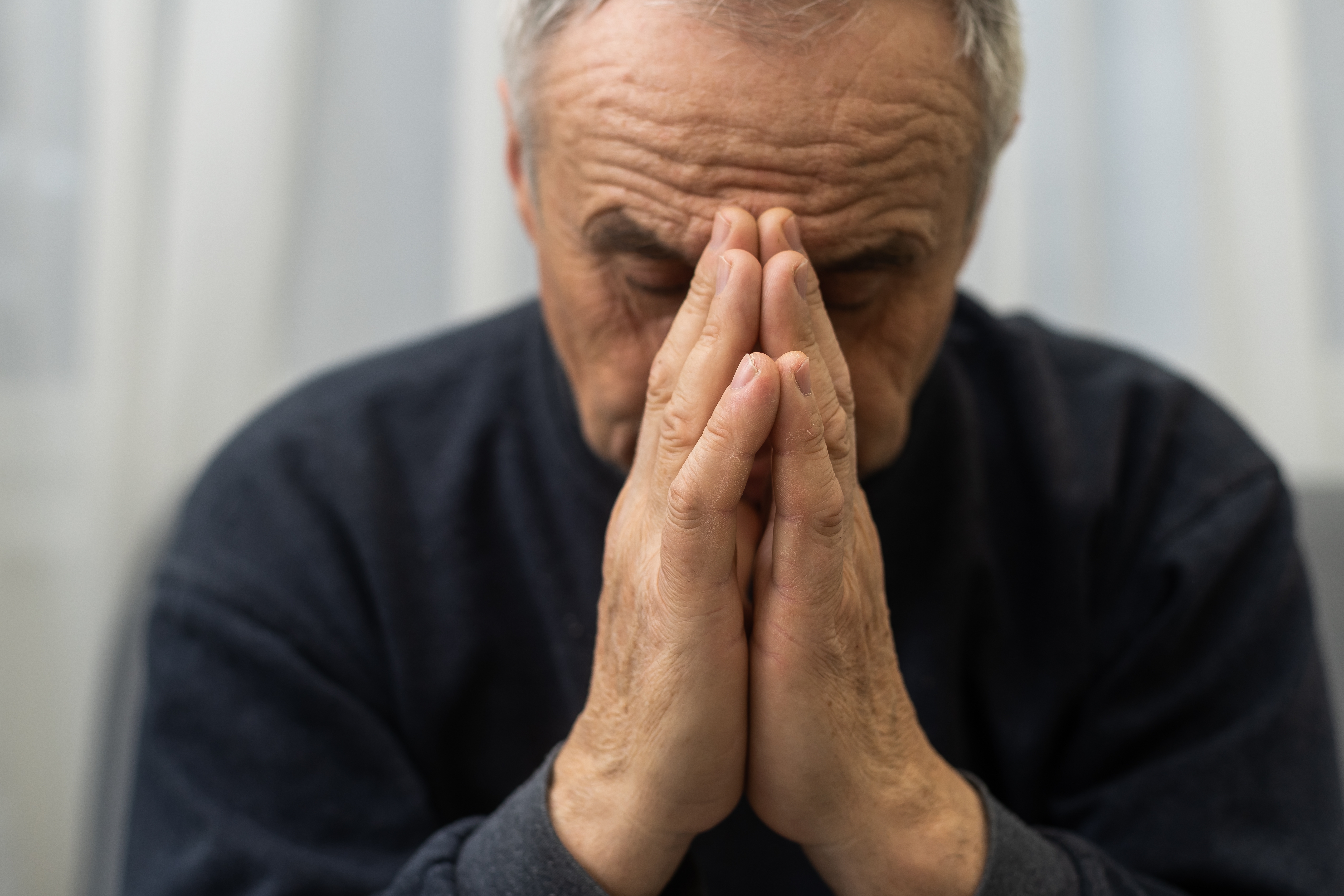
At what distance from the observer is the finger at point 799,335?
2.16 feet

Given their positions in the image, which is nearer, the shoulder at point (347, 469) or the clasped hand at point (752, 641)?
the clasped hand at point (752, 641)

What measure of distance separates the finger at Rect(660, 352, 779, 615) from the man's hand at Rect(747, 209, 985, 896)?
0.09 feet

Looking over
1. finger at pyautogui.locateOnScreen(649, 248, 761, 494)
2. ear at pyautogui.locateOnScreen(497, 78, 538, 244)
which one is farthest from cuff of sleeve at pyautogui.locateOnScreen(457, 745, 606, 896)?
ear at pyautogui.locateOnScreen(497, 78, 538, 244)

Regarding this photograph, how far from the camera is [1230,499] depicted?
1.01 meters

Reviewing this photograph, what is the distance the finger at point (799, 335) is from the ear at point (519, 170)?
0.29 m

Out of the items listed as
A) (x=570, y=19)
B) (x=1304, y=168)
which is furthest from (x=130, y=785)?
(x=1304, y=168)

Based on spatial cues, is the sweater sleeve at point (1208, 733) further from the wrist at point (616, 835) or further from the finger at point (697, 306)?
the finger at point (697, 306)

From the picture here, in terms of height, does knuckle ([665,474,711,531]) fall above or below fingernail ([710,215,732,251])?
below

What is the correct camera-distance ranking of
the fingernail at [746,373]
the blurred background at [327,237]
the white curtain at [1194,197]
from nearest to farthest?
the fingernail at [746,373]
the blurred background at [327,237]
the white curtain at [1194,197]

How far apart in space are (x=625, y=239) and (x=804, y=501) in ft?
0.87

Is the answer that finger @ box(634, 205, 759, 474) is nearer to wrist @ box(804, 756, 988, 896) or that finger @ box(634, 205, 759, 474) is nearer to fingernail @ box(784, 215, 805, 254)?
fingernail @ box(784, 215, 805, 254)

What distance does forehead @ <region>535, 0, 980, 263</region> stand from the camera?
70 centimetres

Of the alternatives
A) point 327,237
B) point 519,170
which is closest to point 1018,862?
point 519,170

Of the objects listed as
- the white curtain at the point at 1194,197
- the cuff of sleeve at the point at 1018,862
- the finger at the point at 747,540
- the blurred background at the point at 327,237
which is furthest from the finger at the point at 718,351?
the white curtain at the point at 1194,197
